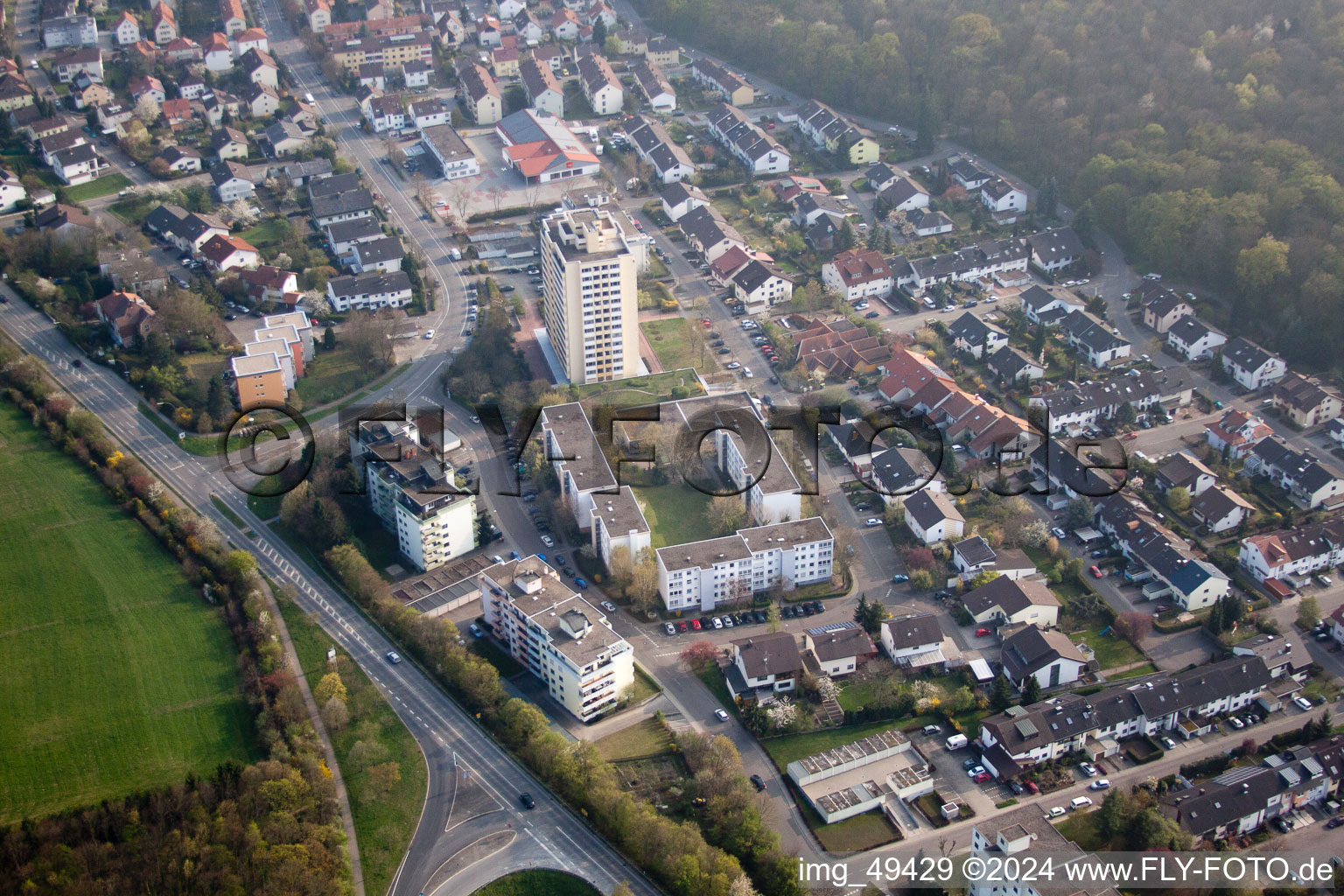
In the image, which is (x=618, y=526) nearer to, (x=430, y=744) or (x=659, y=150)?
(x=430, y=744)

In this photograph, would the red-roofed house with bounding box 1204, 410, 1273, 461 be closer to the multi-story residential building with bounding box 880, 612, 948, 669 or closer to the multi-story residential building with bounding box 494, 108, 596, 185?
the multi-story residential building with bounding box 880, 612, 948, 669

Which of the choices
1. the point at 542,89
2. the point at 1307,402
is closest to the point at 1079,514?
the point at 1307,402

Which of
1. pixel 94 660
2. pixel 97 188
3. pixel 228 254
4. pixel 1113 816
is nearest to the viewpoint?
pixel 1113 816

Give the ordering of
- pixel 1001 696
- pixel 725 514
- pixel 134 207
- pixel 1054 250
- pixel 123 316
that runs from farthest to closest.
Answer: pixel 134 207 < pixel 1054 250 < pixel 123 316 < pixel 725 514 < pixel 1001 696

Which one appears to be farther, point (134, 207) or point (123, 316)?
point (134, 207)

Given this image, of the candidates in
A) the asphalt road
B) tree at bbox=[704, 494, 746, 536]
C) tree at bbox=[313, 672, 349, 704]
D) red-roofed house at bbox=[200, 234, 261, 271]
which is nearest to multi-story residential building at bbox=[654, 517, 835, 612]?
tree at bbox=[704, 494, 746, 536]

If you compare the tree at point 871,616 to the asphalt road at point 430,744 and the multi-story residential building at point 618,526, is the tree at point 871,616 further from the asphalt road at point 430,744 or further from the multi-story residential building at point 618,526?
the asphalt road at point 430,744

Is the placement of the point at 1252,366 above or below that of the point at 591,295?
below
